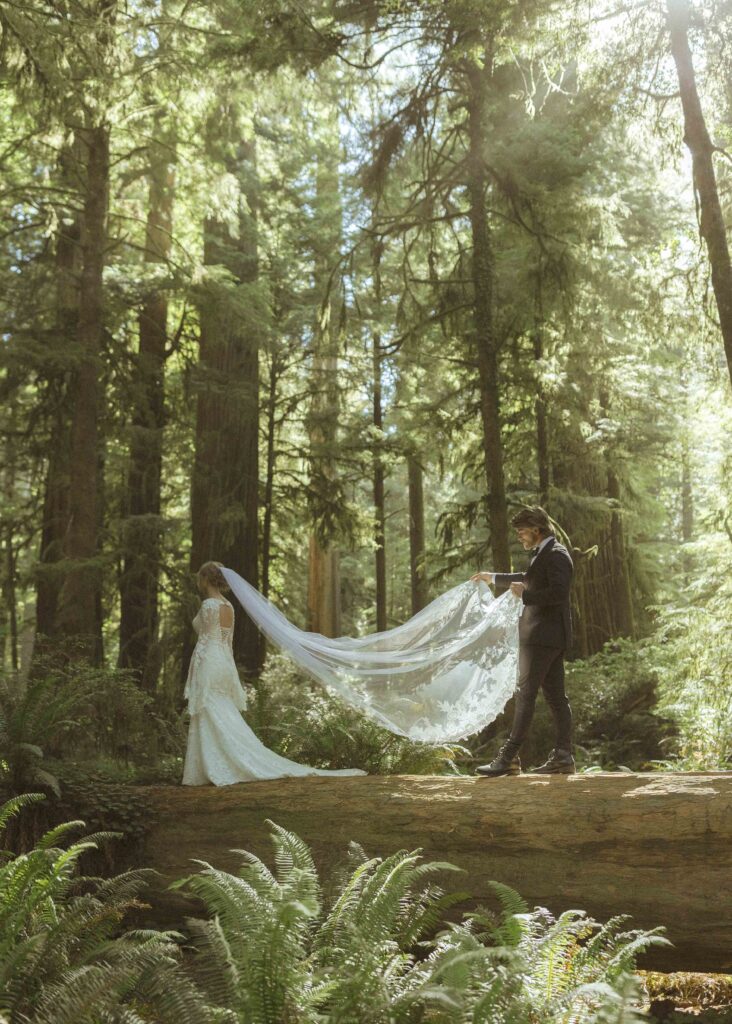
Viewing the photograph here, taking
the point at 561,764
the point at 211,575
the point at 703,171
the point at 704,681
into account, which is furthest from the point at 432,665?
the point at 703,171

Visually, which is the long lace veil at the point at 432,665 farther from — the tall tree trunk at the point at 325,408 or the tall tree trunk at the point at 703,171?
the tall tree trunk at the point at 325,408

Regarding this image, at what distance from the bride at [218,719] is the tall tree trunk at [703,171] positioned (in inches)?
236

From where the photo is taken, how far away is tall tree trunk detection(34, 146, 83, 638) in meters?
13.4

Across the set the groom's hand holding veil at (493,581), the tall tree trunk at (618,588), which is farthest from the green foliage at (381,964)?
the tall tree trunk at (618,588)

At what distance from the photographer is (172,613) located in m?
16.6

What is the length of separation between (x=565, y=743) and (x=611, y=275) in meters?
9.27

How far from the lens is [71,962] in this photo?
5.68 m

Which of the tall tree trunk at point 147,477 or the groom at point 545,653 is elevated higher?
the tall tree trunk at point 147,477

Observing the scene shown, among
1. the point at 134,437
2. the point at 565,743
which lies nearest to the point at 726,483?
the point at 565,743

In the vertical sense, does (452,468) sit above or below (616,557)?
above

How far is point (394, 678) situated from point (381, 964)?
12.2ft

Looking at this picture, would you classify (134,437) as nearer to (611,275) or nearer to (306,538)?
(611,275)

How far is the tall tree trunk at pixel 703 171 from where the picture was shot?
10094 mm

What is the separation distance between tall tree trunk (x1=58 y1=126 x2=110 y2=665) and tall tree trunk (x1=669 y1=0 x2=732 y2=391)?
7505 millimetres
